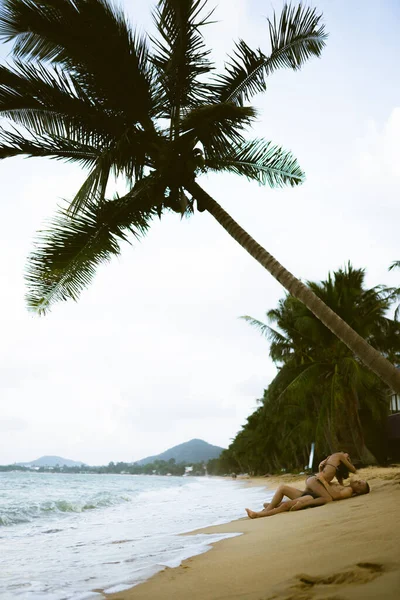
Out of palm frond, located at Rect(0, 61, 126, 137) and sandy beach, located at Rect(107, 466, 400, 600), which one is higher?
palm frond, located at Rect(0, 61, 126, 137)

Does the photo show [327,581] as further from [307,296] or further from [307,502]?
[307,502]

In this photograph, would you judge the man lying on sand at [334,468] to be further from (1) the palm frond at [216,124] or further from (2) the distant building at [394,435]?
(2) the distant building at [394,435]

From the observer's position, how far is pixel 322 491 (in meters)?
6.63

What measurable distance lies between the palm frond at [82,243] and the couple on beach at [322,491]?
14.8ft

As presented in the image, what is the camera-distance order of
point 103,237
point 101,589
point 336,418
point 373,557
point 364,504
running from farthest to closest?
1. point 336,418
2. point 103,237
3. point 364,504
4. point 101,589
5. point 373,557

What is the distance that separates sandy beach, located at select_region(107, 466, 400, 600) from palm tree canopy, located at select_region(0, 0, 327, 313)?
438 cm

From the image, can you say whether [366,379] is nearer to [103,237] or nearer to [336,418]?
[336,418]

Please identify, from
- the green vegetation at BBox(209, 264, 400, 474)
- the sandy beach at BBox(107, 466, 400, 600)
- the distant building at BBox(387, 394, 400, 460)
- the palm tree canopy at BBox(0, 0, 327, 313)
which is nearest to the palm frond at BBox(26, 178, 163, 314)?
the palm tree canopy at BBox(0, 0, 327, 313)

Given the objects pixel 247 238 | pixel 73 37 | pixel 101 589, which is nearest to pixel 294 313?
pixel 247 238

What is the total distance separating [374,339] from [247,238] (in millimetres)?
15055

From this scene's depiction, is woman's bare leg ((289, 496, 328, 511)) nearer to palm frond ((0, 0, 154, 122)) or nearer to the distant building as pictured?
palm frond ((0, 0, 154, 122))

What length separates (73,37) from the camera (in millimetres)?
6477

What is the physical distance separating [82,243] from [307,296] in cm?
336

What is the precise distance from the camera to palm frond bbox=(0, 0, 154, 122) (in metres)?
6.40
